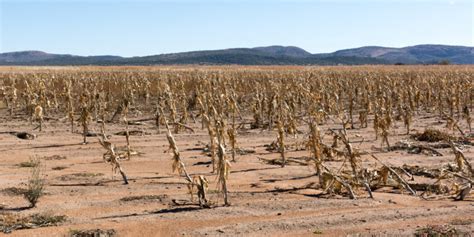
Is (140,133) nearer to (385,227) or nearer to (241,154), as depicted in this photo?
(241,154)

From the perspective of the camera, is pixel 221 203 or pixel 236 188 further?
pixel 236 188

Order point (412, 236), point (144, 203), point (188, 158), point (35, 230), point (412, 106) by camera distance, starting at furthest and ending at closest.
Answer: point (412, 106)
point (188, 158)
point (144, 203)
point (35, 230)
point (412, 236)

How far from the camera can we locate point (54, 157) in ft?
37.2

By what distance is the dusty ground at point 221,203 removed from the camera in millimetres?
6219

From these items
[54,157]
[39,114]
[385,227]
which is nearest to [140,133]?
[39,114]

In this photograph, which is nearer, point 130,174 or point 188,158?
point 130,174

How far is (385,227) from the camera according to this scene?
6.14 meters


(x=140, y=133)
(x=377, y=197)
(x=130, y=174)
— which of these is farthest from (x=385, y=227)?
(x=140, y=133)

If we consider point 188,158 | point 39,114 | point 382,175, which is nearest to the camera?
point 382,175

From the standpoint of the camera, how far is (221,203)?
24.2ft

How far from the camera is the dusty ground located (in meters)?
6.22

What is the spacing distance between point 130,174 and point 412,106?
46.6 ft

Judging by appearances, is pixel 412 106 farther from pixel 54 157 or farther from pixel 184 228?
pixel 184 228

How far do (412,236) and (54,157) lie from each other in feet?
26.4
